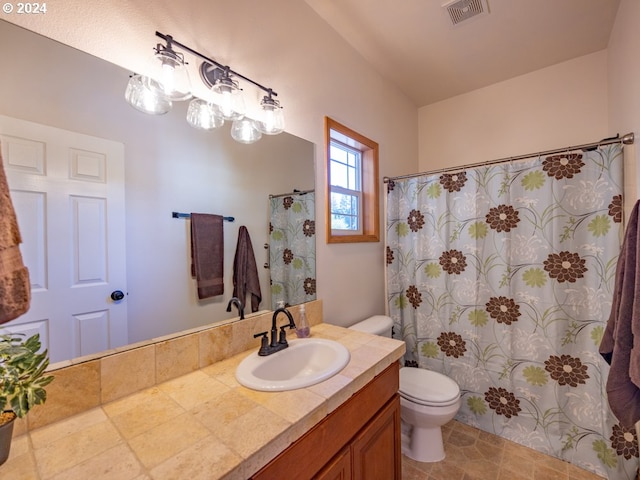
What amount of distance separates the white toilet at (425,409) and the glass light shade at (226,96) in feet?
4.65

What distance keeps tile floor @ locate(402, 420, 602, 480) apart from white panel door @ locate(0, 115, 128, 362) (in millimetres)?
1710

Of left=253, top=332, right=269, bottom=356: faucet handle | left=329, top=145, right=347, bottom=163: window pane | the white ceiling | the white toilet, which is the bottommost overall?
the white toilet

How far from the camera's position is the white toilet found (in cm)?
149

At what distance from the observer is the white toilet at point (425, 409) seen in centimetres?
149

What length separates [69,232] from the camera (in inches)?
31.7

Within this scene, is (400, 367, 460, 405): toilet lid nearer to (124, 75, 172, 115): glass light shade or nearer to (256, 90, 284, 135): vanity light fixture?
(256, 90, 284, 135): vanity light fixture

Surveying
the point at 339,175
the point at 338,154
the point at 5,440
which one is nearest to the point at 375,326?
the point at 339,175

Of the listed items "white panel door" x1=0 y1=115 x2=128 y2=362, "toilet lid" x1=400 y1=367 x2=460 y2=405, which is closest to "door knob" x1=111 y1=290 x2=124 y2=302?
"white panel door" x1=0 y1=115 x2=128 y2=362

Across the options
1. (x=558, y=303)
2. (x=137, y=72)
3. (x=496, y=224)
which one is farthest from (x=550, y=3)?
(x=137, y=72)

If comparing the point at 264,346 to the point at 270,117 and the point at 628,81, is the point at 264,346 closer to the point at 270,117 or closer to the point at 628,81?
the point at 270,117

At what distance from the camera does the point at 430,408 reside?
149cm

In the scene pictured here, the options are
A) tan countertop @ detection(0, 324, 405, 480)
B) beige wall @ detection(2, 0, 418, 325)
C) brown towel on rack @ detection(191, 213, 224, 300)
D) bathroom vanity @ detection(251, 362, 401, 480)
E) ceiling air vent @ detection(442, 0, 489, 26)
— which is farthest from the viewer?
ceiling air vent @ detection(442, 0, 489, 26)

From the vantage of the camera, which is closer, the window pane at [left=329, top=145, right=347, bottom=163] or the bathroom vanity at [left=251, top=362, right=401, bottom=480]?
the bathroom vanity at [left=251, top=362, right=401, bottom=480]

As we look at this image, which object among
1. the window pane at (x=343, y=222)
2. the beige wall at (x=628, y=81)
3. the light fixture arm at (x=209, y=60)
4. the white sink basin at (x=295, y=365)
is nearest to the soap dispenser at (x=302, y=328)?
the white sink basin at (x=295, y=365)
